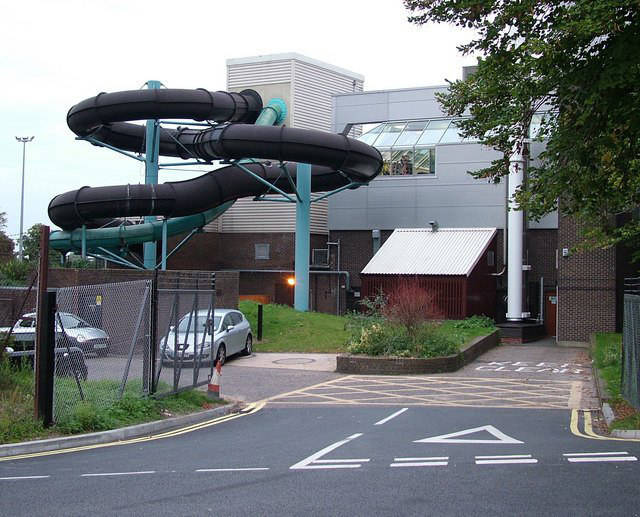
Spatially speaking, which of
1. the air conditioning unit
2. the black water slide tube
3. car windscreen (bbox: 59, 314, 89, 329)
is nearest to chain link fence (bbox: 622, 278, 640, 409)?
car windscreen (bbox: 59, 314, 89, 329)

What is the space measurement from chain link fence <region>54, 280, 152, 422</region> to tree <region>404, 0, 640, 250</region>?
6365mm

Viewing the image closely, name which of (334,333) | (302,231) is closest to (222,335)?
(334,333)

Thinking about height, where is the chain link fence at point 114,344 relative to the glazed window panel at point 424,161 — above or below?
below

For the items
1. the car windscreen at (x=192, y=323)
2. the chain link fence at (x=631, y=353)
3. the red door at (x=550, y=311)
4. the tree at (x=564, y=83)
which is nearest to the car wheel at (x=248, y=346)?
the car windscreen at (x=192, y=323)

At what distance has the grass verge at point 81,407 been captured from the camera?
11500mm

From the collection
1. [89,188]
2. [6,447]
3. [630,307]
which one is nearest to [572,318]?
[630,307]

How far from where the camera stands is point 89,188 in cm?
3491

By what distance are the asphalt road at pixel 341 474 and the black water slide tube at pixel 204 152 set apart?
781 inches

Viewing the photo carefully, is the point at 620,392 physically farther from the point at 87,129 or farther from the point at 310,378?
the point at 87,129

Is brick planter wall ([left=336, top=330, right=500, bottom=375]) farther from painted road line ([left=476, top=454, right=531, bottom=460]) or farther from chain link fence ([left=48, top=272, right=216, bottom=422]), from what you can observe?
painted road line ([left=476, top=454, right=531, bottom=460])

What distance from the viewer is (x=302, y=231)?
36.8m

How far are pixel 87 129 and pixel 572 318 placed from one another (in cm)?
2215

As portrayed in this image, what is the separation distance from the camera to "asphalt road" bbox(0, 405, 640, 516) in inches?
275

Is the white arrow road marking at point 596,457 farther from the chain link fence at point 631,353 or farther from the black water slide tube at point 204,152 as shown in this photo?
the black water slide tube at point 204,152
